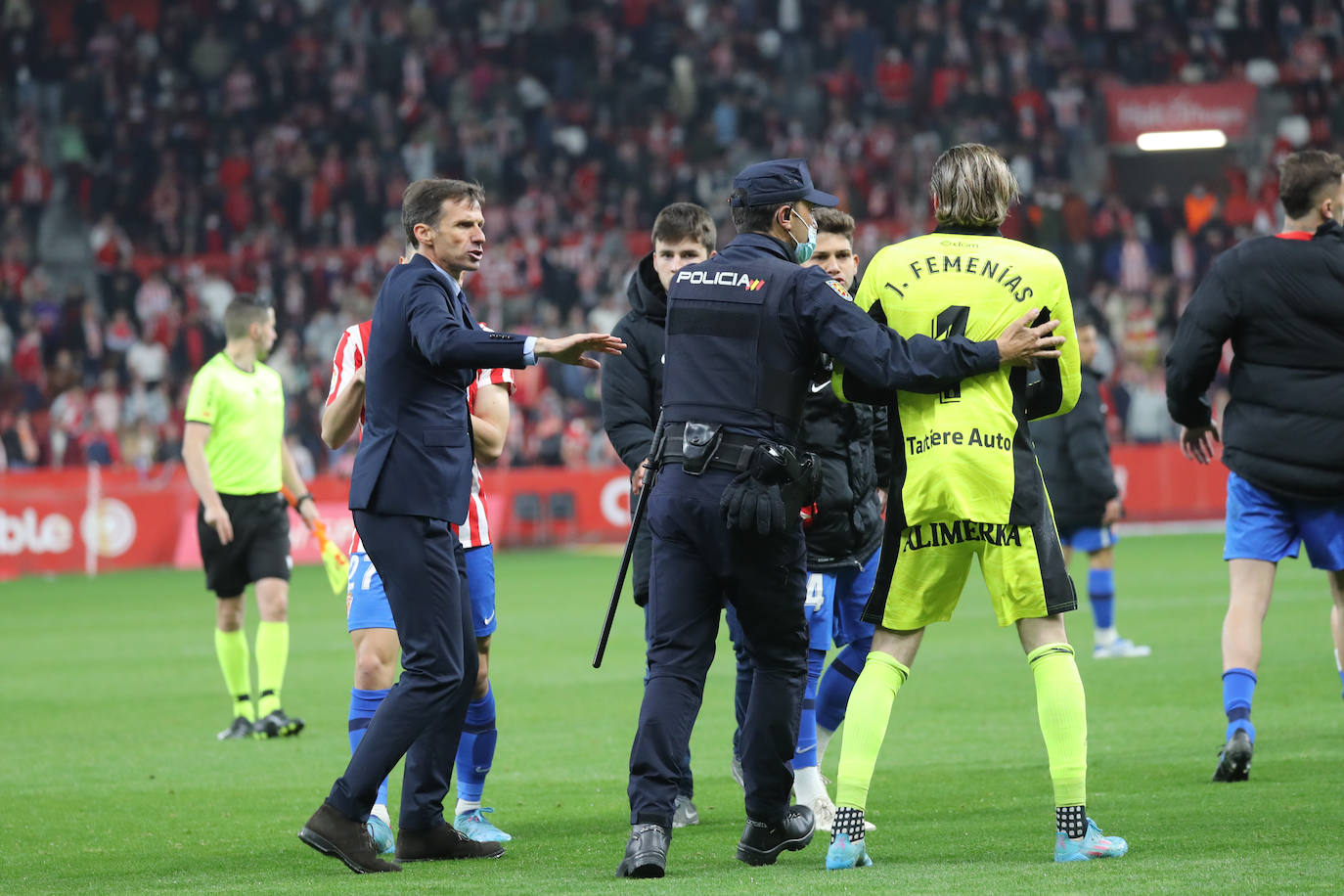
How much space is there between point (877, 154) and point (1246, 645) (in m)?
26.9

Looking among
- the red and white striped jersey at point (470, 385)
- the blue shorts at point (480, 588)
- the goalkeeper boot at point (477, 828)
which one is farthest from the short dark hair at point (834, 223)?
the goalkeeper boot at point (477, 828)

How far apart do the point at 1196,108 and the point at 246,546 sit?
2643 centimetres

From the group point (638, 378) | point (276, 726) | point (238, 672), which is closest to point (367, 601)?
point (638, 378)

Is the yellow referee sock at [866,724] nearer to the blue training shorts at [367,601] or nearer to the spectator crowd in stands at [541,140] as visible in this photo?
the blue training shorts at [367,601]

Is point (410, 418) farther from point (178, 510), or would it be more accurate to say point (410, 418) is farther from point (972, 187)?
point (178, 510)

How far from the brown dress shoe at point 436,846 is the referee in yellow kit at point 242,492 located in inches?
175

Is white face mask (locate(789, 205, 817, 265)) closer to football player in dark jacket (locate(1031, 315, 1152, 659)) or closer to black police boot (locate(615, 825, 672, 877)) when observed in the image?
black police boot (locate(615, 825, 672, 877))

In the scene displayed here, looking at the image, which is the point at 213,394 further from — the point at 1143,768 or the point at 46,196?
the point at 46,196

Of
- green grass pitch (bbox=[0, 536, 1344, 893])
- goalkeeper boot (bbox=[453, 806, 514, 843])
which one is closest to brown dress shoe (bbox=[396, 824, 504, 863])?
green grass pitch (bbox=[0, 536, 1344, 893])

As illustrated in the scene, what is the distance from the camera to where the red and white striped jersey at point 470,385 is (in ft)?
22.6

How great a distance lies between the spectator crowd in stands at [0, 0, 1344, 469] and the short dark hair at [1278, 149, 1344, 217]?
20.9 m

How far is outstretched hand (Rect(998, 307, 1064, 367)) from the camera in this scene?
5.79 m

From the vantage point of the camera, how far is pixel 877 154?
33.8 meters

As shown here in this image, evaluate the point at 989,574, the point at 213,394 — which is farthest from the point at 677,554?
the point at 213,394
